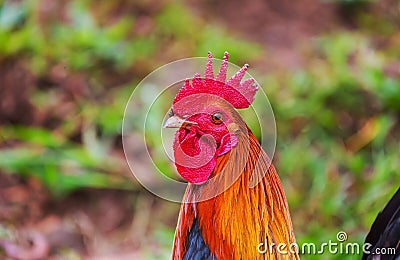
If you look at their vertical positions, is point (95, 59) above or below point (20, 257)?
above

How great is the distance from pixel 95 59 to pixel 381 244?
2858mm

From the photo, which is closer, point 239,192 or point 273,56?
point 239,192

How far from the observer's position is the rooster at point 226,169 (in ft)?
6.44

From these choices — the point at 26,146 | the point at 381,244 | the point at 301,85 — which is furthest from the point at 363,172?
the point at 26,146

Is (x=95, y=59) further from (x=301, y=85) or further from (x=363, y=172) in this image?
(x=363, y=172)

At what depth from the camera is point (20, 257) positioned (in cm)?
318

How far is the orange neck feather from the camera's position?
6.46 feet

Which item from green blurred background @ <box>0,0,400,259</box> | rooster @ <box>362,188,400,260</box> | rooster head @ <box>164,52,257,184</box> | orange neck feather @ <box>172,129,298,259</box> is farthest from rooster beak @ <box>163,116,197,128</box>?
green blurred background @ <box>0,0,400,259</box>

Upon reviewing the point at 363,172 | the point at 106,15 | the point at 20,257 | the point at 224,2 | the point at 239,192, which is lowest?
the point at 239,192

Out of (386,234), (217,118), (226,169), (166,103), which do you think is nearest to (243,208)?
(226,169)

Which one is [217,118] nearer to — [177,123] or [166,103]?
[177,123]

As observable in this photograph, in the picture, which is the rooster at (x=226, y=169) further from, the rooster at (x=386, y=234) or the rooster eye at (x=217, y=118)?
the rooster at (x=386, y=234)

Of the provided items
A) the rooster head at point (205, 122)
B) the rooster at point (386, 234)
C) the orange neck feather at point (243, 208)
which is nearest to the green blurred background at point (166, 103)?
the rooster at point (386, 234)

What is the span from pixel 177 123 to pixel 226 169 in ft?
0.61
